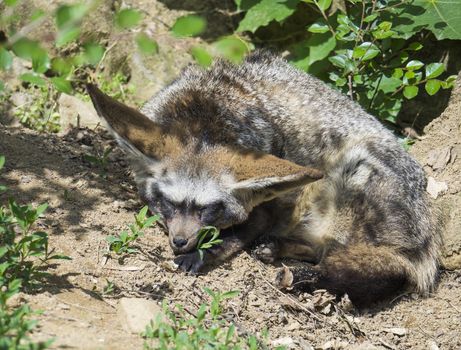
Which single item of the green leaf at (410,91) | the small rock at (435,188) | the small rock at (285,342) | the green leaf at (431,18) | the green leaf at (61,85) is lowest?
the small rock at (435,188)

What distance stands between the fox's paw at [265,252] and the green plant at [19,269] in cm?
211

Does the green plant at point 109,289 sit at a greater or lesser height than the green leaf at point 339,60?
lesser

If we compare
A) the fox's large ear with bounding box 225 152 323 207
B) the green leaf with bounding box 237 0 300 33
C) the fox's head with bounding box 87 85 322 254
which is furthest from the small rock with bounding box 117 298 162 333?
the green leaf with bounding box 237 0 300 33

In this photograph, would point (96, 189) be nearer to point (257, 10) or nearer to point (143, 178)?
point (143, 178)

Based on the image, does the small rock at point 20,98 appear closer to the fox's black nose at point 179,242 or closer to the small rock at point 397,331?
the fox's black nose at point 179,242

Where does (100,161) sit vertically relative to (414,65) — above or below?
below

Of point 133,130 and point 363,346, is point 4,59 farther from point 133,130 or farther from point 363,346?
point 363,346

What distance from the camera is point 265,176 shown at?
593 cm

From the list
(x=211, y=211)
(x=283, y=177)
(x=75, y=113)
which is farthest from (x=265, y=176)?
(x=75, y=113)

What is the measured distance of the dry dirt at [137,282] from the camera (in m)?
5.12

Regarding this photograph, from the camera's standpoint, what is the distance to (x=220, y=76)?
7.48m

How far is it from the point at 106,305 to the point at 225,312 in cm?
102

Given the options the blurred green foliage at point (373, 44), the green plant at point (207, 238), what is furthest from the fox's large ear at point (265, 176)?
the blurred green foliage at point (373, 44)

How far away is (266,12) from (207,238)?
380 centimetres
